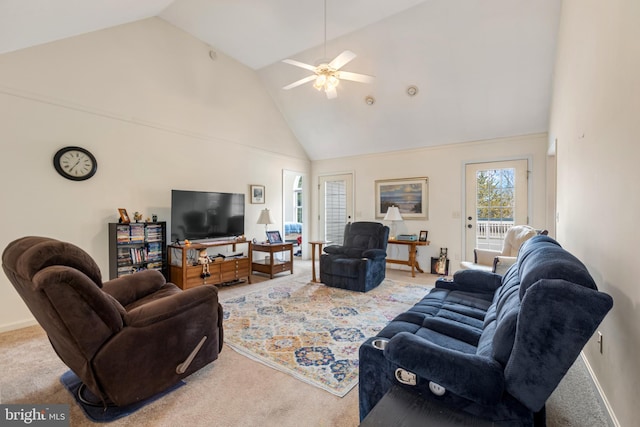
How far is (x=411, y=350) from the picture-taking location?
4.20 feet

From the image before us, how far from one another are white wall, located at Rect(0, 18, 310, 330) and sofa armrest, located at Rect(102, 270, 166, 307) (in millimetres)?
1462

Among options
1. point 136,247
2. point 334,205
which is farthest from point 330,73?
point 334,205

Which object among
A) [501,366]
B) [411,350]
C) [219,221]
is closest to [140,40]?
[219,221]

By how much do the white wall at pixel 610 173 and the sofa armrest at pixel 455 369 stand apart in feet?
2.39

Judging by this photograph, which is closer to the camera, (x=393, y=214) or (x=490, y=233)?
(x=490, y=233)

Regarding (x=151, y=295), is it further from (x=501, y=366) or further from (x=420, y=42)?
(x=420, y=42)

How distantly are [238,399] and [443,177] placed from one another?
4962 millimetres

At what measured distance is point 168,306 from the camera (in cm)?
190

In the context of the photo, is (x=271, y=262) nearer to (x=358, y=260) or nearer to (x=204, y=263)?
(x=204, y=263)

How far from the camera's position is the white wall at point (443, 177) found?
461 centimetres

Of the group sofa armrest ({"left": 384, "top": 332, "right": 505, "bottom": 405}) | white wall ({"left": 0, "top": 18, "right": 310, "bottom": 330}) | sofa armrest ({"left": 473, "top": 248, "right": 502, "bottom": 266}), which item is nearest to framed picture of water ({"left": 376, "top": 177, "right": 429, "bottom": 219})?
sofa armrest ({"left": 473, "top": 248, "right": 502, "bottom": 266})

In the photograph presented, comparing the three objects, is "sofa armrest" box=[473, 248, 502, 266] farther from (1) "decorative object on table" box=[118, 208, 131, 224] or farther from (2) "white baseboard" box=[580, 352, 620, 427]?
(1) "decorative object on table" box=[118, 208, 131, 224]

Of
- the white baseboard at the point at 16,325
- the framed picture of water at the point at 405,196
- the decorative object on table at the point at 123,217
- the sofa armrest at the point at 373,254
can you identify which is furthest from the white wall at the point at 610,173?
the white baseboard at the point at 16,325

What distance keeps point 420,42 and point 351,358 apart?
13.5 feet
